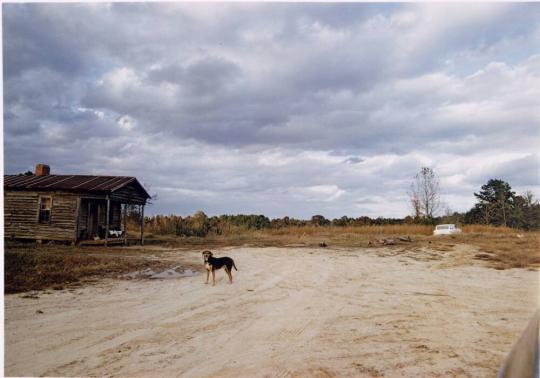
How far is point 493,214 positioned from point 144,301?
8658 millimetres

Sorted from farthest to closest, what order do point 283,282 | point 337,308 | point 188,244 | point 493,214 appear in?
point 188,244 → point 493,214 → point 283,282 → point 337,308

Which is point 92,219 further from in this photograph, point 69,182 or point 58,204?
point 69,182

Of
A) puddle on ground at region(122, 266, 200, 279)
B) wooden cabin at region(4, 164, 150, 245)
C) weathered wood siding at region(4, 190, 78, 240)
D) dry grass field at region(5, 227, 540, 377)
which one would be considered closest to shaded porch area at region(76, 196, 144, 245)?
wooden cabin at region(4, 164, 150, 245)

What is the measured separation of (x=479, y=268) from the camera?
26.6 feet

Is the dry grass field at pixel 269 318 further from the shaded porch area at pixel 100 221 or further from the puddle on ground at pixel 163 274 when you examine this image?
the shaded porch area at pixel 100 221


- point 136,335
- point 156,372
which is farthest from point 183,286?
point 156,372

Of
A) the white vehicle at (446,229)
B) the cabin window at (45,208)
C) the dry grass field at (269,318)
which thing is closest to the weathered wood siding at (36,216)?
the cabin window at (45,208)

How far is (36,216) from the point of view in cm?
1535

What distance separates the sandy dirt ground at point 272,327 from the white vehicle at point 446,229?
153 inches

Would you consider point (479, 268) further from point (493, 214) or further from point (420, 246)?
point (420, 246)

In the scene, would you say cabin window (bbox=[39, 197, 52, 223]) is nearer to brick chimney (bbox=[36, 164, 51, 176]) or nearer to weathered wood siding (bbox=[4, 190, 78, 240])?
weathered wood siding (bbox=[4, 190, 78, 240])

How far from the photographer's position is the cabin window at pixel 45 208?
608 inches

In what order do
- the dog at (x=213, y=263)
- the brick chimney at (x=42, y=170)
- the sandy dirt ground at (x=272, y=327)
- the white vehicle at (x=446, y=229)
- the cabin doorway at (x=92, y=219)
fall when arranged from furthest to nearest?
the brick chimney at (x=42, y=170) → the cabin doorway at (x=92, y=219) → the white vehicle at (x=446, y=229) → the dog at (x=213, y=263) → the sandy dirt ground at (x=272, y=327)

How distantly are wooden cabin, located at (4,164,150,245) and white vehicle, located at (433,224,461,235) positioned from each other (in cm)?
1136
